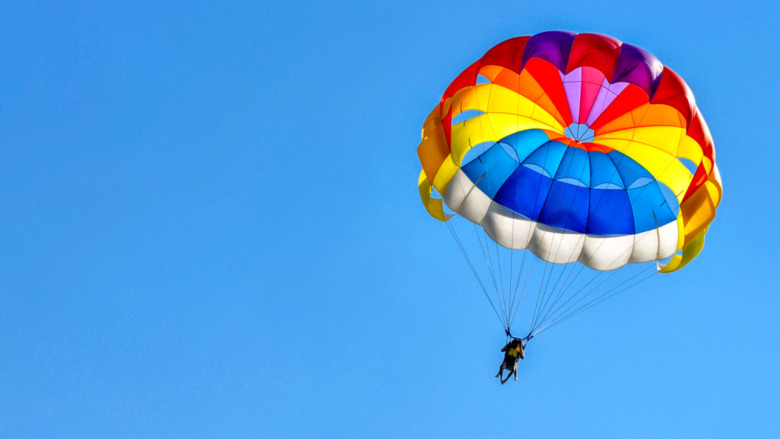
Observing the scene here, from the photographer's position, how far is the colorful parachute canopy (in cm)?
2397

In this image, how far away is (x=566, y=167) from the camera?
2450cm

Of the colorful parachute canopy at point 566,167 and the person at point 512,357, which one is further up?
the colorful parachute canopy at point 566,167

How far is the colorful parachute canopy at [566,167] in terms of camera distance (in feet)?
78.6

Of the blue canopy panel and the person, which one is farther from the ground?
the blue canopy panel

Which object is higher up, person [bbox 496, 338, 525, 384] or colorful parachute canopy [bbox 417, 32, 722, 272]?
colorful parachute canopy [bbox 417, 32, 722, 272]

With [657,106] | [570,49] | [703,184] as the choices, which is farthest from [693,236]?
[570,49]

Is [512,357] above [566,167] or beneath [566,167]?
beneath

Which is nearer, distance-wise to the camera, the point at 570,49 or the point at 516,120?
the point at 570,49

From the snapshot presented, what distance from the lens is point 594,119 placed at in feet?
80.1

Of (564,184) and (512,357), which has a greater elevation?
(564,184)

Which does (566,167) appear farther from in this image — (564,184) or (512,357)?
(512,357)

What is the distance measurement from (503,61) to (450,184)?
2976 mm

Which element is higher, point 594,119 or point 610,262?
point 594,119

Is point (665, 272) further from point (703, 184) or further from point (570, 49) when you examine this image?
point (570, 49)
